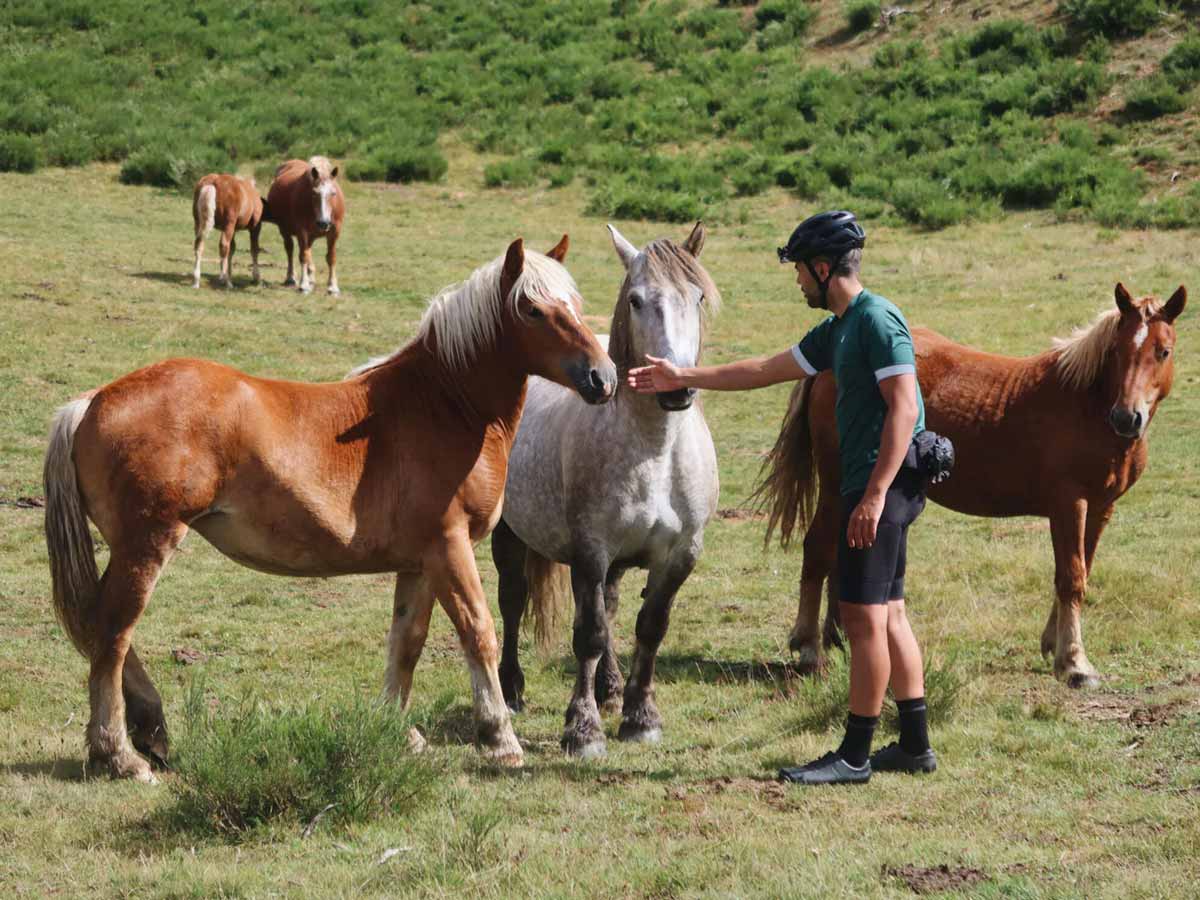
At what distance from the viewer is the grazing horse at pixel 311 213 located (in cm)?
1931

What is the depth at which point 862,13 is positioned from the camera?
3316 cm

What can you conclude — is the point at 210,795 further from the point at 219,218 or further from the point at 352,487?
the point at 219,218

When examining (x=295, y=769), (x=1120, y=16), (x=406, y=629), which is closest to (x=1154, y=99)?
(x=1120, y=16)

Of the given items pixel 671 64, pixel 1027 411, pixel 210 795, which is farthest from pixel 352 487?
pixel 671 64

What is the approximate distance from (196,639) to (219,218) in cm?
1224

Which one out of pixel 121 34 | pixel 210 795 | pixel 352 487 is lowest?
pixel 210 795

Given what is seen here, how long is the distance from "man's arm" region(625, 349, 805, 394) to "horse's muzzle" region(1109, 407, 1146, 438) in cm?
241

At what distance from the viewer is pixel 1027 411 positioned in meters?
7.84

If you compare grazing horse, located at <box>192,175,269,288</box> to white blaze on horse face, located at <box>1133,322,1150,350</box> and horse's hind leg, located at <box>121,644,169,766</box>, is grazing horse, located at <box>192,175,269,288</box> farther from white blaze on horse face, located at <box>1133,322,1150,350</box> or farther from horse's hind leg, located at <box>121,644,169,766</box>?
white blaze on horse face, located at <box>1133,322,1150,350</box>

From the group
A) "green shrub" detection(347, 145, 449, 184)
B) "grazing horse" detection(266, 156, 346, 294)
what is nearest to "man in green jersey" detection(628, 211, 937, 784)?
"grazing horse" detection(266, 156, 346, 294)

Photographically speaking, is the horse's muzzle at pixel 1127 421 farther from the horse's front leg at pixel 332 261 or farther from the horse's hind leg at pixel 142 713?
the horse's front leg at pixel 332 261

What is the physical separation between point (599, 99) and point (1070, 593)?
26.6 metres

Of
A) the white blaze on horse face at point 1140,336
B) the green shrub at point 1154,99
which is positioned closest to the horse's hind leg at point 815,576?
the white blaze on horse face at point 1140,336

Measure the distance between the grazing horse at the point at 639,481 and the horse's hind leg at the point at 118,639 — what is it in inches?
73.4
